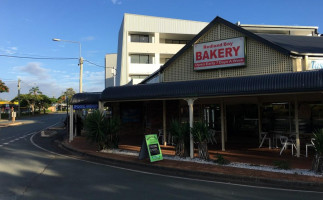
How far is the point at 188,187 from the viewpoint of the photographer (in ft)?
22.2

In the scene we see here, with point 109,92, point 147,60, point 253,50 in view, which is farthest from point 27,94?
point 253,50

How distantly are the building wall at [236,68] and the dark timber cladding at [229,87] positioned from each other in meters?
2.00

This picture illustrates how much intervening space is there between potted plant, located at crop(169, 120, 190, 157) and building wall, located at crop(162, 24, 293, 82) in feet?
10.8

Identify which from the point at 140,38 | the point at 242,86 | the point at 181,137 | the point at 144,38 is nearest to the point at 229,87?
the point at 242,86

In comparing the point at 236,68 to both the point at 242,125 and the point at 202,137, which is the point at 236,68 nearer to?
the point at 202,137

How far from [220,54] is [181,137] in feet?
14.3

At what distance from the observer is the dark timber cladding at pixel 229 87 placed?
8391 millimetres

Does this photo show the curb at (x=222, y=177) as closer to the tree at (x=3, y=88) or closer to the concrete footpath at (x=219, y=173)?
the concrete footpath at (x=219, y=173)

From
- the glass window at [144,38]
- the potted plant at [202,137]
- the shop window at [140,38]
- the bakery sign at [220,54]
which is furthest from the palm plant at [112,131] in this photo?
the glass window at [144,38]

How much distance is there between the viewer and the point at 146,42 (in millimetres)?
41375

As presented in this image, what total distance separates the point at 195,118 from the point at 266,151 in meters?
4.19

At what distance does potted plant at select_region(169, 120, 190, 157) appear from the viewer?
10305 millimetres

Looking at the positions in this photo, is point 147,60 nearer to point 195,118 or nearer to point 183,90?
point 195,118

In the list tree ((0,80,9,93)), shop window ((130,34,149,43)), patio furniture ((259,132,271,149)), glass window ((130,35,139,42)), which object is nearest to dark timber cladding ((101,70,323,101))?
patio furniture ((259,132,271,149))
